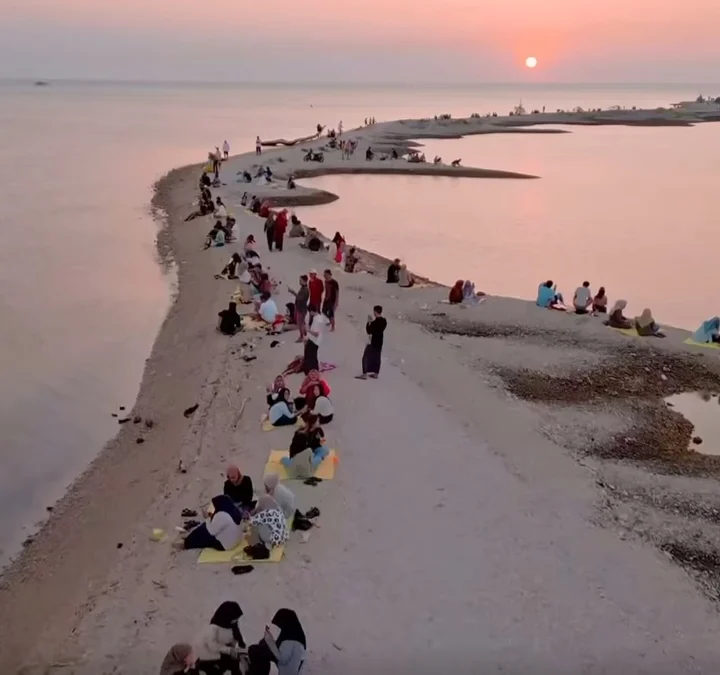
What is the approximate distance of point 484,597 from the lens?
7652mm

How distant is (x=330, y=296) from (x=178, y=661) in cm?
948

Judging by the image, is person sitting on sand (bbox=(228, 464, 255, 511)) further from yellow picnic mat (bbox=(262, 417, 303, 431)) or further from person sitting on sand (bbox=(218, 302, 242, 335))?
person sitting on sand (bbox=(218, 302, 242, 335))

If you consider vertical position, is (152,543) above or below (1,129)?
below

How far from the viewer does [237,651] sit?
20.6ft

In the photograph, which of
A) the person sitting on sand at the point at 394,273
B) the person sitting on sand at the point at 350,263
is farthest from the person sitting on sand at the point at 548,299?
the person sitting on sand at the point at 350,263

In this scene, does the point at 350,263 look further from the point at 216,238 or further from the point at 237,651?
the point at 237,651

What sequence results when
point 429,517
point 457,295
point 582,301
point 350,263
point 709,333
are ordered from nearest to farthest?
point 429,517 → point 709,333 → point 582,301 → point 457,295 → point 350,263

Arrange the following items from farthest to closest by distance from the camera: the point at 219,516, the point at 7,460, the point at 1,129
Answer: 1. the point at 1,129
2. the point at 7,460
3. the point at 219,516

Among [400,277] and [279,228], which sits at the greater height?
[279,228]

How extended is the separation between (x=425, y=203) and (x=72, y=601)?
31.6m

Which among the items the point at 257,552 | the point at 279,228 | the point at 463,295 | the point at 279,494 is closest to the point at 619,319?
the point at 463,295

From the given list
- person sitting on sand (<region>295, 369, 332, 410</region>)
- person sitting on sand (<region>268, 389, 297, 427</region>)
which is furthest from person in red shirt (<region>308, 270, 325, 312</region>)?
person sitting on sand (<region>268, 389, 297, 427</region>)

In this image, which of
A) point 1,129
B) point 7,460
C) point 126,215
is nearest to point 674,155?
point 126,215

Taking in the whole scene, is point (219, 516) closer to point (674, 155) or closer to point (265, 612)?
point (265, 612)
